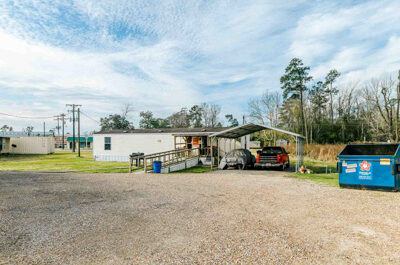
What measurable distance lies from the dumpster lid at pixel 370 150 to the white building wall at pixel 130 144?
50.3 ft

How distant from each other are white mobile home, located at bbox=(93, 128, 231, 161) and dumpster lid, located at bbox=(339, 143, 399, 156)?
12482 mm

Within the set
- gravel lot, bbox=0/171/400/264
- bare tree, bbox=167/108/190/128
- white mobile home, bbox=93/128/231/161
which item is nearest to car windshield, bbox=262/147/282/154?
white mobile home, bbox=93/128/231/161

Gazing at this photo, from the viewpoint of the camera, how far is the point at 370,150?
35.6 feet

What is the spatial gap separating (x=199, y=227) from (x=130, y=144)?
2087 cm

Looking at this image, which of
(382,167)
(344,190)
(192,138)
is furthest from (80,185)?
(192,138)

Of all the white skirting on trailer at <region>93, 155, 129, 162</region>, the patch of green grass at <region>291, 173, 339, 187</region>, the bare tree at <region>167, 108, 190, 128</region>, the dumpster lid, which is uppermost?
the bare tree at <region>167, 108, 190, 128</region>

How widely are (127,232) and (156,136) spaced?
1950cm

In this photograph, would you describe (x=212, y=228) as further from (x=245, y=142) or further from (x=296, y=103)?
(x=296, y=103)

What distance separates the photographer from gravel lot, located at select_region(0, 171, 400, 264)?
4.00m

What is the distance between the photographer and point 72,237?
4.79 m

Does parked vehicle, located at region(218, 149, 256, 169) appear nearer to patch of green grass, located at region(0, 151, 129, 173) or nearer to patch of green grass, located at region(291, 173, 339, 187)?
patch of green grass, located at region(291, 173, 339, 187)

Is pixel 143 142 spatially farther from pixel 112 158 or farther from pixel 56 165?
pixel 56 165

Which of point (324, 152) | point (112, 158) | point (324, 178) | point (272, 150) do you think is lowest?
point (324, 178)

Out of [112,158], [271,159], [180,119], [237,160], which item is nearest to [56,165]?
[112,158]
